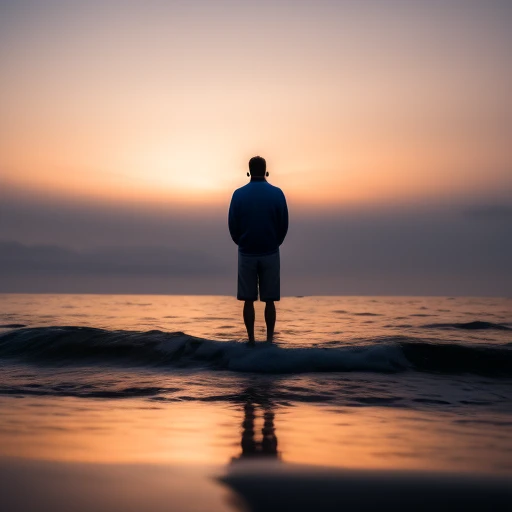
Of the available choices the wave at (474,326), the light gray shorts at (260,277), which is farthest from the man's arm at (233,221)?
the wave at (474,326)

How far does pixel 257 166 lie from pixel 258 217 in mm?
626

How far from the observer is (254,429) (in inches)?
127

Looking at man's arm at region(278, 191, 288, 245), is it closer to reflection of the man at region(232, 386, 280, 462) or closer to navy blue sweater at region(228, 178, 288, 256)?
navy blue sweater at region(228, 178, 288, 256)

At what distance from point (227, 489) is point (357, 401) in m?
2.35

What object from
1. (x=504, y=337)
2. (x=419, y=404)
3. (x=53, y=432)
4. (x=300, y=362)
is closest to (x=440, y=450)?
(x=419, y=404)

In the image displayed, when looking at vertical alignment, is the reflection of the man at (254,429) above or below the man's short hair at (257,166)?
below

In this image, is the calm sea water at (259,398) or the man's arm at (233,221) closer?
the calm sea water at (259,398)

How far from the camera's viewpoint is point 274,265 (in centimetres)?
654

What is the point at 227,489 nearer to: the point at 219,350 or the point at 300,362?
the point at 300,362

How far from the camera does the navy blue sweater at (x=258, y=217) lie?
255 inches

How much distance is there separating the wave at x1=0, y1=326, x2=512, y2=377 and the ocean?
0.02 meters

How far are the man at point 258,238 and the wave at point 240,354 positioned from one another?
462mm

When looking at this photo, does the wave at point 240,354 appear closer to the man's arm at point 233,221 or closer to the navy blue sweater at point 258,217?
the navy blue sweater at point 258,217

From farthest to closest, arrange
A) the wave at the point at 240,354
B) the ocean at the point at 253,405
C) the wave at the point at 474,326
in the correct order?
the wave at the point at 474,326, the wave at the point at 240,354, the ocean at the point at 253,405
